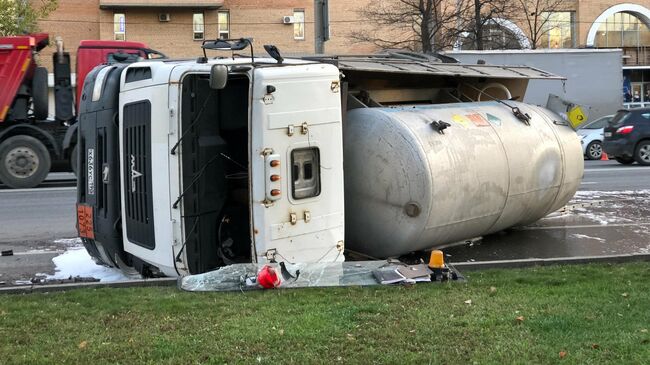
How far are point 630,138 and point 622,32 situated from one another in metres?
30.4

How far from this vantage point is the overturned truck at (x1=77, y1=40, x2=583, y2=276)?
637 centimetres

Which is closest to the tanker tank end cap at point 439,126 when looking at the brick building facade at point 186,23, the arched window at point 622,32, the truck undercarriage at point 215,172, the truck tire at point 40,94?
the truck undercarriage at point 215,172

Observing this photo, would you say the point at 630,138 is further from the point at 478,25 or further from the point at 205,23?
the point at 205,23

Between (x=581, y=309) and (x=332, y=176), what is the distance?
246 centimetres

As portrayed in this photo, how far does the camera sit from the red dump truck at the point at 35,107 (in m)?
15.8

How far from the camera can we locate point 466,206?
782 cm

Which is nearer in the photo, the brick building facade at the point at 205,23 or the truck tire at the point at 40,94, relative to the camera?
the truck tire at the point at 40,94

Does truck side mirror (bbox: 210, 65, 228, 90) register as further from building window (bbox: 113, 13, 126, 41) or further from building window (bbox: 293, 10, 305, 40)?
building window (bbox: 293, 10, 305, 40)

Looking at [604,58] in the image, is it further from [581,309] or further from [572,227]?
[581,309]

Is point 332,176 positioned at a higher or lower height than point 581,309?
higher

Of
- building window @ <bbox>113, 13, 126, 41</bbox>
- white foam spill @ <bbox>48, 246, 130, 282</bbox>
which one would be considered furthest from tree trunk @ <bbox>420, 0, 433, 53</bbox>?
white foam spill @ <bbox>48, 246, 130, 282</bbox>

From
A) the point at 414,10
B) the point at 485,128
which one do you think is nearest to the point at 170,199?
the point at 485,128

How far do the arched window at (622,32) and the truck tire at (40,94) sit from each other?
3855cm

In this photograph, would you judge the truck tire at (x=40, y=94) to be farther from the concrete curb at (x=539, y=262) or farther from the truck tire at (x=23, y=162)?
the concrete curb at (x=539, y=262)
